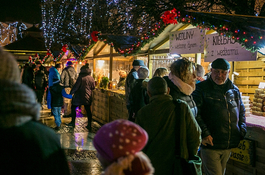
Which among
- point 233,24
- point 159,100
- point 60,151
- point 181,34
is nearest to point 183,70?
point 159,100

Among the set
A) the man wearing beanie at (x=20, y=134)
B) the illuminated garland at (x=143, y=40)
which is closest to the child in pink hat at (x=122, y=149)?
the man wearing beanie at (x=20, y=134)

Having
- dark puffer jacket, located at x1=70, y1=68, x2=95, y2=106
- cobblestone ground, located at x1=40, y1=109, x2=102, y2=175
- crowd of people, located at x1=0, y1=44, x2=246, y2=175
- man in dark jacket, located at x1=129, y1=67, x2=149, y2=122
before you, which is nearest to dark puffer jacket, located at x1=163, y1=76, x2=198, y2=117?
crowd of people, located at x1=0, y1=44, x2=246, y2=175

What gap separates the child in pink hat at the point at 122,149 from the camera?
1473 millimetres

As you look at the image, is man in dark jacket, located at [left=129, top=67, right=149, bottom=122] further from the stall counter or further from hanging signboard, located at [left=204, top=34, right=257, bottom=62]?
the stall counter

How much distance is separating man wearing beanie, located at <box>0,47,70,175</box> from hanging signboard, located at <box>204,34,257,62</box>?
4.73 meters

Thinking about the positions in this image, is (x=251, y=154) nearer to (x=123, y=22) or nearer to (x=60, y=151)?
(x=60, y=151)

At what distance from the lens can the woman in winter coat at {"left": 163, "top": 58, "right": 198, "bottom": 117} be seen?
349cm

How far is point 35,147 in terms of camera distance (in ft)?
4.45

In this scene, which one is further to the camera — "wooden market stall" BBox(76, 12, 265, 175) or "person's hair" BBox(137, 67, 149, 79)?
"person's hair" BBox(137, 67, 149, 79)

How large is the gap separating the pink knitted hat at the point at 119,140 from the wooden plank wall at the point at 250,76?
914cm

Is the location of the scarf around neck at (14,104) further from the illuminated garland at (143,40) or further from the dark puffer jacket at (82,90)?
the dark puffer jacket at (82,90)

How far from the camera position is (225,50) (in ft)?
18.9

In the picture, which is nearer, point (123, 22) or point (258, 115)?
point (258, 115)

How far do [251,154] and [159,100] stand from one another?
98.1 inches
